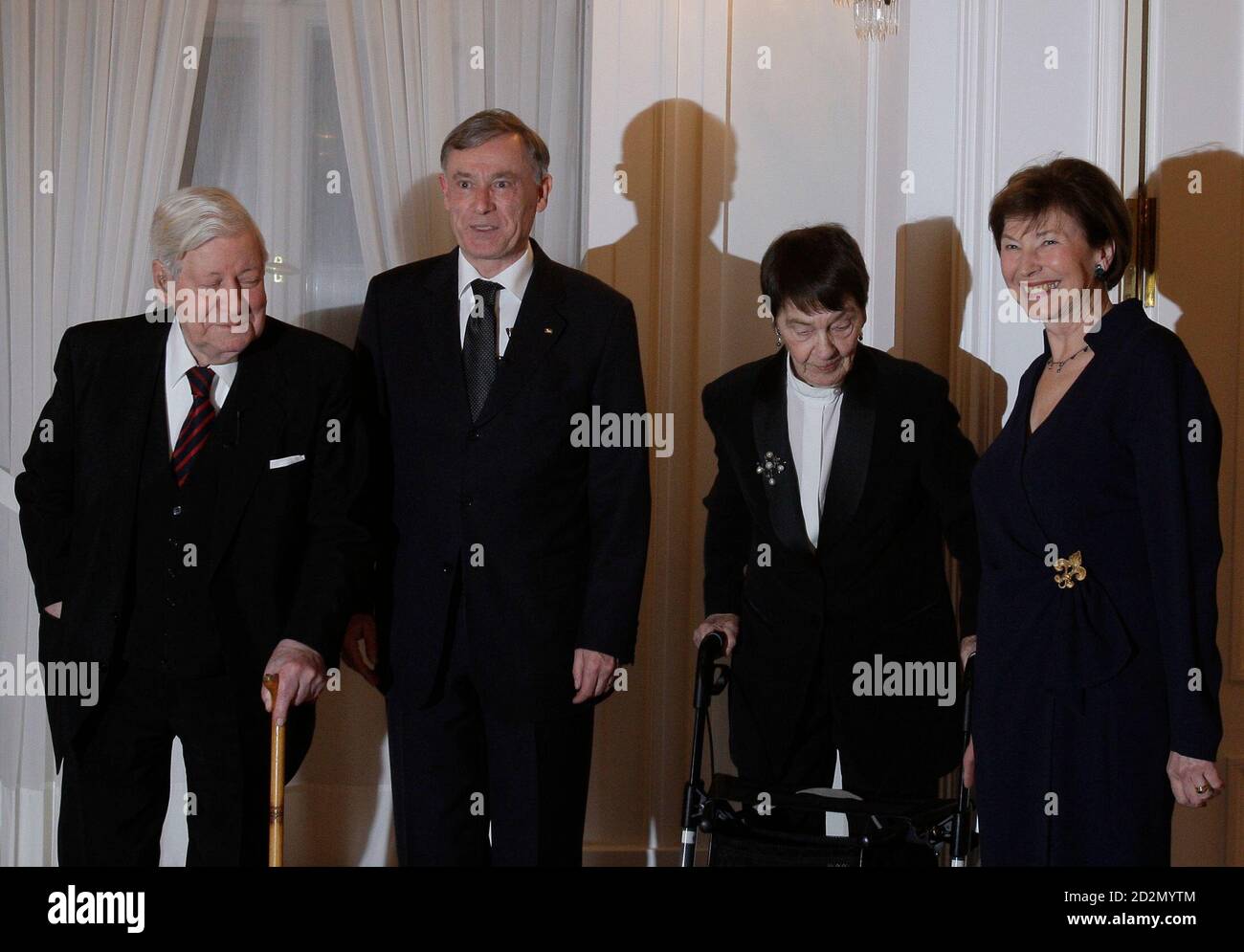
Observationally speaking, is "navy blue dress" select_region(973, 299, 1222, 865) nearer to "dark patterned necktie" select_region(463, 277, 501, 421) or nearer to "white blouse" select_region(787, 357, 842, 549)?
"white blouse" select_region(787, 357, 842, 549)

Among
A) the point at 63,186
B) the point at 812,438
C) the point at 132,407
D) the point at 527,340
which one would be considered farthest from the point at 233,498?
the point at 63,186

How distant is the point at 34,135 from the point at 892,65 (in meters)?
2.49

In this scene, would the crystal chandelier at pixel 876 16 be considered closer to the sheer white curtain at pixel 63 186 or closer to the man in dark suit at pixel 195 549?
the man in dark suit at pixel 195 549

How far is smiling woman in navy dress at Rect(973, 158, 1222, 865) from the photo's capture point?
217 centimetres

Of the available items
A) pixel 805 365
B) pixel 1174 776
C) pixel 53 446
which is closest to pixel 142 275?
pixel 53 446

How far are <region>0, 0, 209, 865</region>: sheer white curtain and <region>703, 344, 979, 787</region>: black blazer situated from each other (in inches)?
76.7

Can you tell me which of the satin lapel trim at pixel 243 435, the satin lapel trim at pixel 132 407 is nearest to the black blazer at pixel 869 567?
the satin lapel trim at pixel 243 435

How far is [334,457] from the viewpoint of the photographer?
264 centimetres

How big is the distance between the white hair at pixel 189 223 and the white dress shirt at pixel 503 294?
0.48 metres

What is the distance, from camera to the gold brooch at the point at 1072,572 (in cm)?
227

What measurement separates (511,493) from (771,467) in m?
0.60

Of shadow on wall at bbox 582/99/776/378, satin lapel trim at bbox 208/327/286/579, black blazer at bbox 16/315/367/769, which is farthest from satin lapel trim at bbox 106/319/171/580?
shadow on wall at bbox 582/99/776/378

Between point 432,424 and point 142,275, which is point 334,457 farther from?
point 142,275

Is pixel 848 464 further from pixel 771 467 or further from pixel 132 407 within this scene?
pixel 132 407
